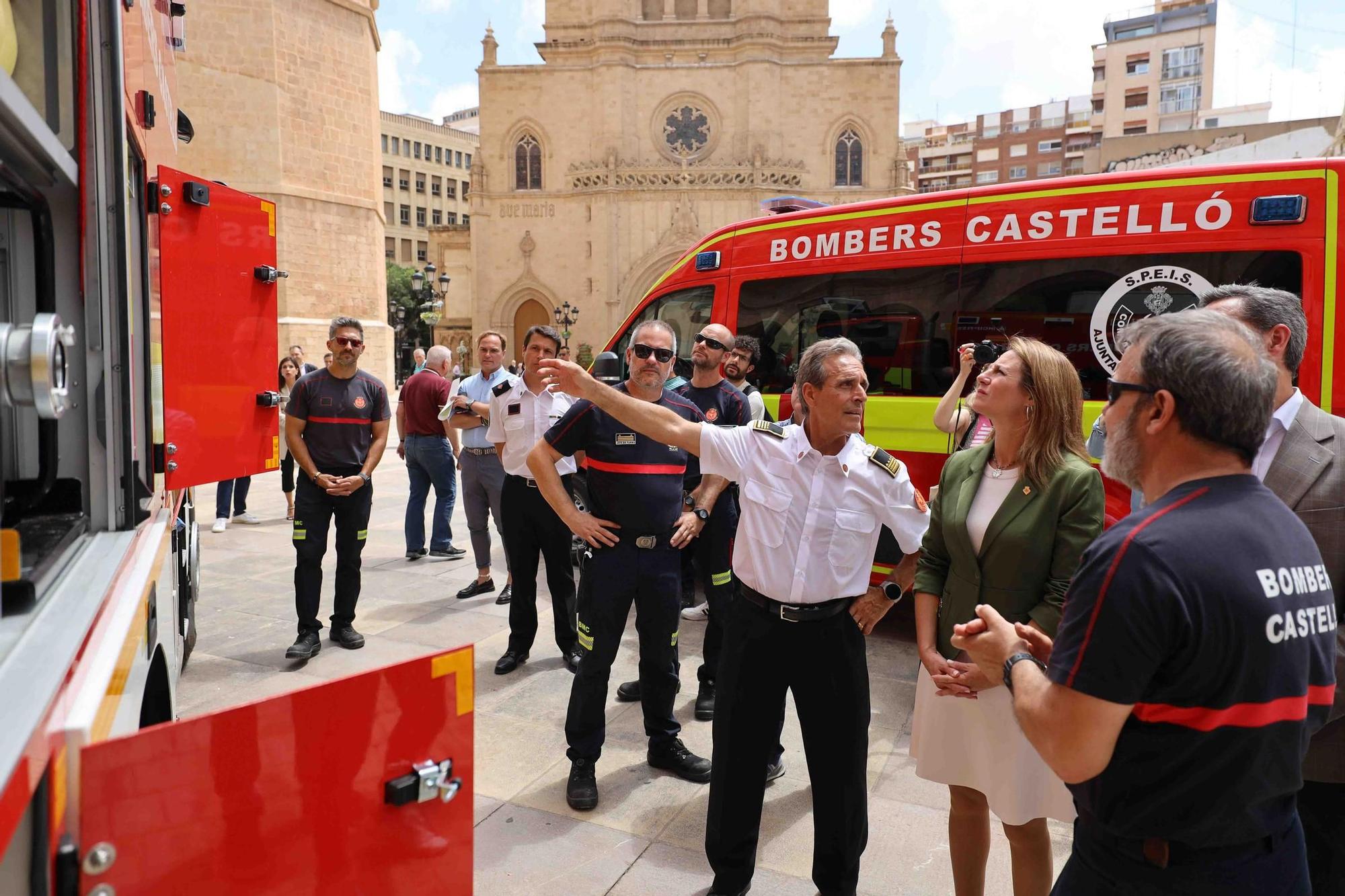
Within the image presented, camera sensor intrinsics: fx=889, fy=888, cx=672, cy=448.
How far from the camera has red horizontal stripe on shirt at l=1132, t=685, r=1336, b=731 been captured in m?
1.44

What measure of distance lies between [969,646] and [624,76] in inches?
1718

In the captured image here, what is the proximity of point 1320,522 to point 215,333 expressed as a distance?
135 inches

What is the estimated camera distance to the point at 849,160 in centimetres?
4156

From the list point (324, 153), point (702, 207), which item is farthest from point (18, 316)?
point (702, 207)

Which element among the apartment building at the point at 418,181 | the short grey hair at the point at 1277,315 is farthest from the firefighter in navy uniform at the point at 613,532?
the apartment building at the point at 418,181

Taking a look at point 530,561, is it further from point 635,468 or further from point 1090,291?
point 1090,291

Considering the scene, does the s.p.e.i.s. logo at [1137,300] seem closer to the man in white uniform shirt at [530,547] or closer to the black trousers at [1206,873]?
A: the man in white uniform shirt at [530,547]

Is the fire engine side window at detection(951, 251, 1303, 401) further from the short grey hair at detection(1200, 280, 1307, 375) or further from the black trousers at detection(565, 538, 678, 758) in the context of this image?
the black trousers at detection(565, 538, 678, 758)

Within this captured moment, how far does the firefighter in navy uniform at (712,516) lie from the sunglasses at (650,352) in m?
0.67

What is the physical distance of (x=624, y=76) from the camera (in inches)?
1635

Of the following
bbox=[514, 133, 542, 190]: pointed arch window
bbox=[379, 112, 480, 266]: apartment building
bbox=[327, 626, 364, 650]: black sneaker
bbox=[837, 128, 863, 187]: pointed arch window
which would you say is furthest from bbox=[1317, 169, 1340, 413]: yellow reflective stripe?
bbox=[379, 112, 480, 266]: apartment building

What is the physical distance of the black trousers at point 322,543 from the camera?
528 cm

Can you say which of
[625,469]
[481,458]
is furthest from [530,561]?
[625,469]

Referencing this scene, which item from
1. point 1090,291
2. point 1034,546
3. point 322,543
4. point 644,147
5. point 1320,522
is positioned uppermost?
point 644,147
